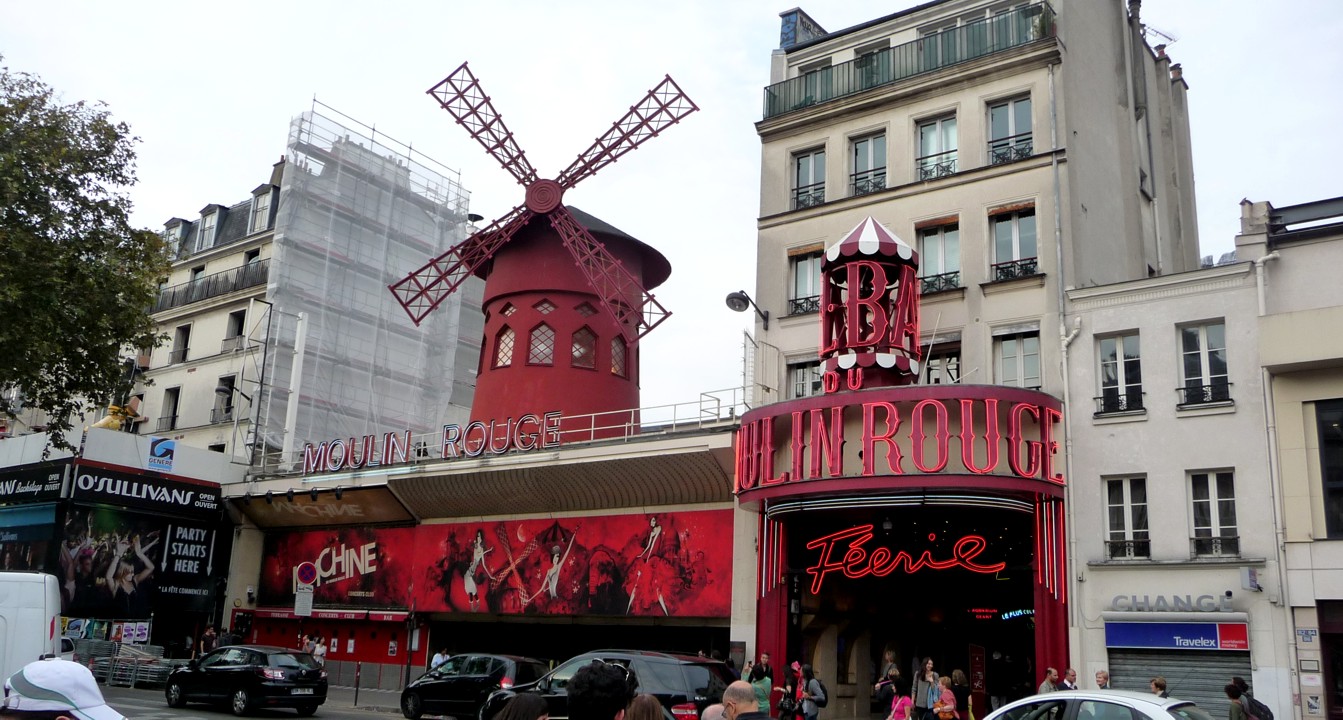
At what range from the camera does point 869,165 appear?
2111 centimetres

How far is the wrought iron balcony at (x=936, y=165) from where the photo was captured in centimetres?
1998

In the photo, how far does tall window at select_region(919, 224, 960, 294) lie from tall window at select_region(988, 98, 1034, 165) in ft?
4.69

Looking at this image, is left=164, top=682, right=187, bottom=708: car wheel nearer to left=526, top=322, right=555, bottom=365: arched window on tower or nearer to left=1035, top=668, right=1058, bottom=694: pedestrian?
left=526, top=322, right=555, bottom=365: arched window on tower

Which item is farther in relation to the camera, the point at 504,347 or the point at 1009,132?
the point at 504,347

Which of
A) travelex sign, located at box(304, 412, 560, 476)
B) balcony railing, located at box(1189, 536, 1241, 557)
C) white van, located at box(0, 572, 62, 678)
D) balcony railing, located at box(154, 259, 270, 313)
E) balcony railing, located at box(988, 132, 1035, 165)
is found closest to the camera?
white van, located at box(0, 572, 62, 678)

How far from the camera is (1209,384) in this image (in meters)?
16.5

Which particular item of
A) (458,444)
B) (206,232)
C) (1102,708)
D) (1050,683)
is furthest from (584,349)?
(1102,708)

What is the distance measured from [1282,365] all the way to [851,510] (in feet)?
21.7

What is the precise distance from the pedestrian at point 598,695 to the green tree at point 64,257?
50.9 feet

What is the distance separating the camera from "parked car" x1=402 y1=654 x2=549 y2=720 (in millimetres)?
17031

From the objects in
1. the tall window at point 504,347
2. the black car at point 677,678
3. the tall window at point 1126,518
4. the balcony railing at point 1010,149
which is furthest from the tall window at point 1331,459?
the tall window at point 504,347

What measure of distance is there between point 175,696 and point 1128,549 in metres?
15.4

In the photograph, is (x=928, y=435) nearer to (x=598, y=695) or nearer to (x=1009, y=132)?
(x=1009, y=132)

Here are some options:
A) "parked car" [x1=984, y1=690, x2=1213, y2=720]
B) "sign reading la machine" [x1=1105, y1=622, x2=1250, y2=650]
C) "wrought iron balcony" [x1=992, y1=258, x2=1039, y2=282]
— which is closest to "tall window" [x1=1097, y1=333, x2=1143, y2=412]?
"wrought iron balcony" [x1=992, y1=258, x2=1039, y2=282]
